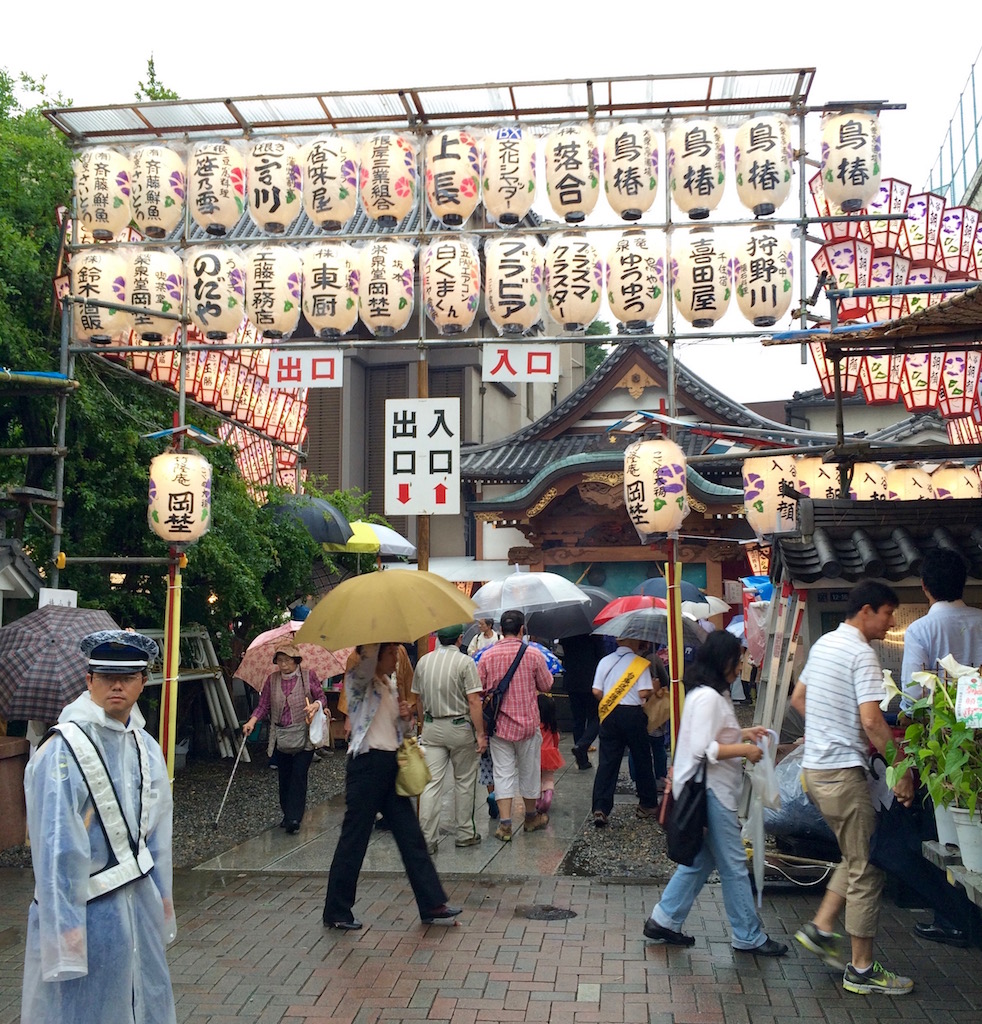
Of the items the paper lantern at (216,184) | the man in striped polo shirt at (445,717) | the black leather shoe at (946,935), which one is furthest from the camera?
the paper lantern at (216,184)

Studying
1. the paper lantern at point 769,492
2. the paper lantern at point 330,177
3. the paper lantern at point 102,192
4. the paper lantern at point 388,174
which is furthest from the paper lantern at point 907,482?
the paper lantern at point 102,192

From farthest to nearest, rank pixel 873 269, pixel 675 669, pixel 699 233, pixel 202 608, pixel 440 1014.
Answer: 1. pixel 202 608
2. pixel 873 269
3. pixel 699 233
4. pixel 675 669
5. pixel 440 1014

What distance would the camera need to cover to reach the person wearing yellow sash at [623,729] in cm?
1009

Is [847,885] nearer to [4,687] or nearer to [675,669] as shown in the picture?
[675,669]

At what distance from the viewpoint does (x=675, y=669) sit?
9.66 m

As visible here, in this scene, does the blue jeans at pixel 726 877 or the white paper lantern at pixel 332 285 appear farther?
the white paper lantern at pixel 332 285

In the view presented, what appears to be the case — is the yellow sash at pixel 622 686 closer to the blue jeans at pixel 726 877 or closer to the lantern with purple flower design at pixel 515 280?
the lantern with purple flower design at pixel 515 280

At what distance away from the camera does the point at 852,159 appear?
9898 millimetres

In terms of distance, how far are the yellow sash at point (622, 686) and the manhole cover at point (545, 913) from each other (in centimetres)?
295

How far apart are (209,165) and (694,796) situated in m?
8.58

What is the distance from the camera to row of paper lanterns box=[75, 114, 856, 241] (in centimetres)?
1016

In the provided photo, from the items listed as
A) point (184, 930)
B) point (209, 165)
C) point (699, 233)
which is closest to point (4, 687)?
point (184, 930)

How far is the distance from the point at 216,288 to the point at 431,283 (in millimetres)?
2419

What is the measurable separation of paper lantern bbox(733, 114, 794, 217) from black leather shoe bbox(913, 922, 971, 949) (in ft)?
22.1
